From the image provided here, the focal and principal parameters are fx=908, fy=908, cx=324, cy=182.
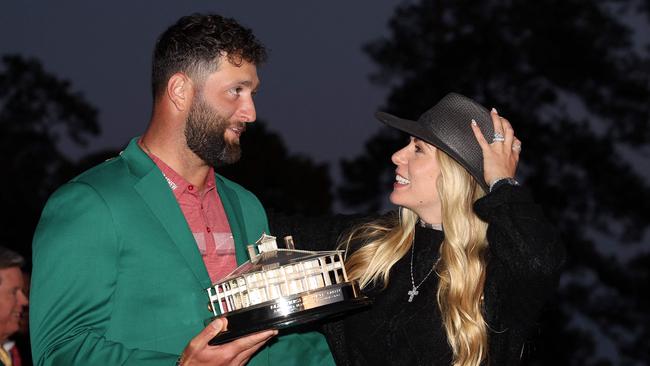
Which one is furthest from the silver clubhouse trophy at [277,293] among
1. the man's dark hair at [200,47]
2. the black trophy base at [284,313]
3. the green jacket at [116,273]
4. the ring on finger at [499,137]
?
the ring on finger at [499,137]

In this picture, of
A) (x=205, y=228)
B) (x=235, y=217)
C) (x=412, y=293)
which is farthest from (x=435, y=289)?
(x=205, y=228)

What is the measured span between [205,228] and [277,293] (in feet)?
2.64

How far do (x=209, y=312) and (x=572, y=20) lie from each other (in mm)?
26643

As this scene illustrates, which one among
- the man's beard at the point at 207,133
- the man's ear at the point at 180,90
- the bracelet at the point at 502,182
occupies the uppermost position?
the man's ear at the point at 180,90

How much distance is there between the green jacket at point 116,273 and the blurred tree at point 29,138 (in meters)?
23.6

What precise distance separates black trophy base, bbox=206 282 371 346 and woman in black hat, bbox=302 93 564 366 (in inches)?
48.9

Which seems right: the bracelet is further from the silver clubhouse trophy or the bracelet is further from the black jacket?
the silver clubhouse trophy

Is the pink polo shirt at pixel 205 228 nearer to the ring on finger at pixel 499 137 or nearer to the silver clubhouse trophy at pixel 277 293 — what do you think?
the silver clubhouse trophy at pixel 277 293

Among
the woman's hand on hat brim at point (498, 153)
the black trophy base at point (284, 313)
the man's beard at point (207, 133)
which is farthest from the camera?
the woman's hand on hat brim at point (498, 153)

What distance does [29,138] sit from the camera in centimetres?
3197

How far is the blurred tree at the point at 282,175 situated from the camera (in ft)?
105

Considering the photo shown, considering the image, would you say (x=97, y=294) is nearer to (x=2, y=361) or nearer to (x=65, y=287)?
(x=65, y=287)

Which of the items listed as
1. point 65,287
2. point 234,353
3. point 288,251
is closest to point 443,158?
point 288,251

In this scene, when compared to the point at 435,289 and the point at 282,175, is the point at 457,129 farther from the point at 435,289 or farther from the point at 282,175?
the point at 282,175
